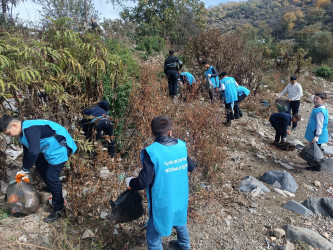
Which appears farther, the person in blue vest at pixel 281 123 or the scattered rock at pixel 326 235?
the person in blue vest at pixel 281 123

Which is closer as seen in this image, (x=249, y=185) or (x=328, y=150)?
(x=249, y=185)

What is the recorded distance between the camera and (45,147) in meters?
2.51

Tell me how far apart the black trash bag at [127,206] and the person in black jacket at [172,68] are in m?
4.81

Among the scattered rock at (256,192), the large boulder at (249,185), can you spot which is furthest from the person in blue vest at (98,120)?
the scattered rock at (256,192)

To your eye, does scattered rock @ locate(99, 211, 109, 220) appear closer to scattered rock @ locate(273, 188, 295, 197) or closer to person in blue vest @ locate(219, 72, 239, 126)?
scattered rock @ locate(273, 188, 295, 197)

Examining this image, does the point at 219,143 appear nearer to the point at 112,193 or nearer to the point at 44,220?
the point at 112,193

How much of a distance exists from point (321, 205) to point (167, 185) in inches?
98.8

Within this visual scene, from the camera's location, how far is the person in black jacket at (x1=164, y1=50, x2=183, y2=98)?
22.2 ft

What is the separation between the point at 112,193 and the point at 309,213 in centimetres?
251

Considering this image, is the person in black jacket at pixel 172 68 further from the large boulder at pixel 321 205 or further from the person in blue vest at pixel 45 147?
the person in blue vest at pixel 45 147

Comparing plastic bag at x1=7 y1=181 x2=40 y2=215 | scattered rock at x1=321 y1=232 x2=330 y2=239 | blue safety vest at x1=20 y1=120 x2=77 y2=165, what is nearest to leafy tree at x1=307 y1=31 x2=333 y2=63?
scattered rock at x1=321 y1=232 x2=330 y2=239

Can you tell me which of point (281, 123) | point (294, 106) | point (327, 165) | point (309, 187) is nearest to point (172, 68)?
point (281, 123)

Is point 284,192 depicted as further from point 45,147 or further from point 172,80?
point 172,80

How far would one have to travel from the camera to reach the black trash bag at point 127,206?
227 centimetres
